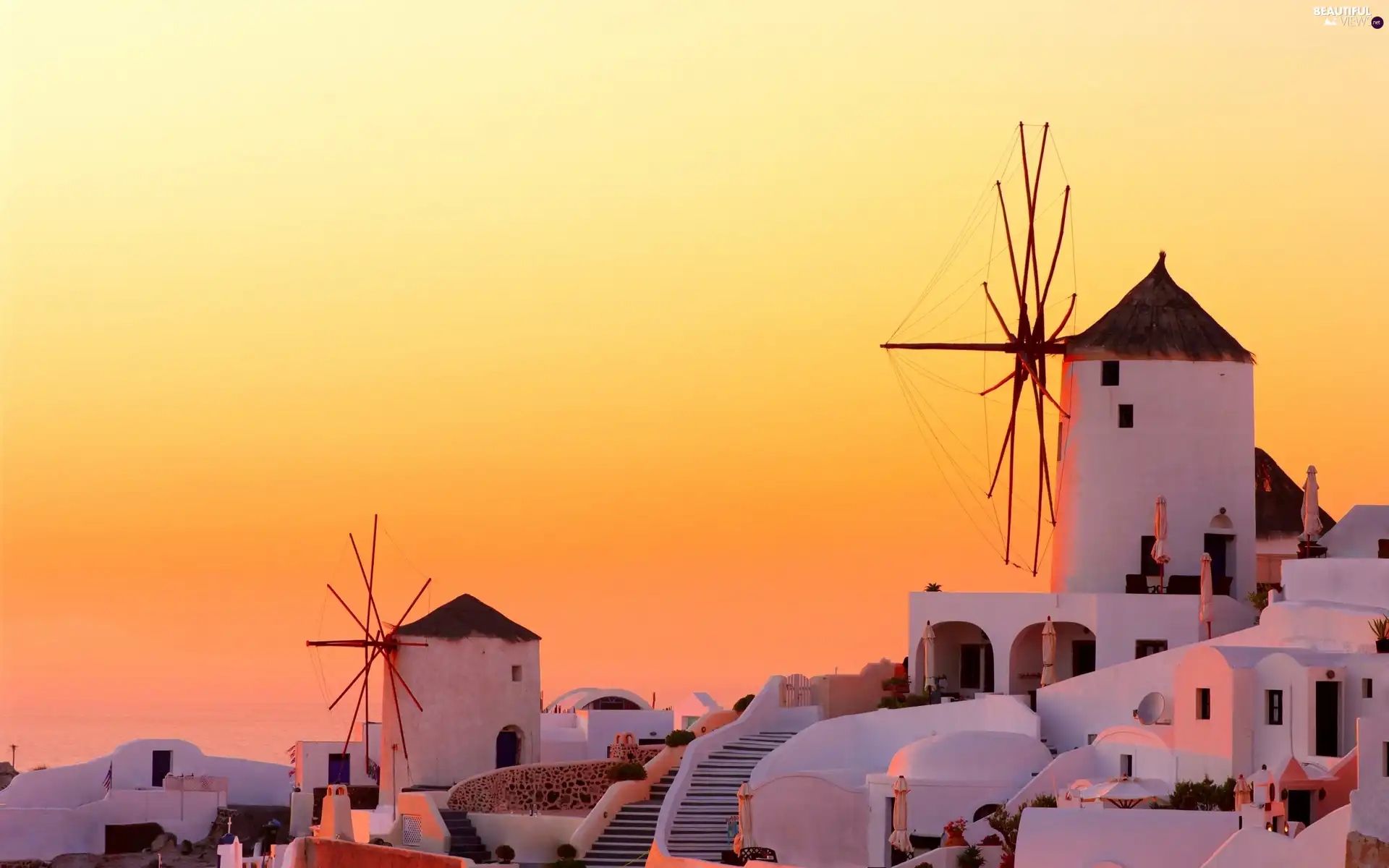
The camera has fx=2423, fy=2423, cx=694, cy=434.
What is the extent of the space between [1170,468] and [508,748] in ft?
51.6

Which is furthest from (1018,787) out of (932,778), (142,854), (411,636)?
(142,854)

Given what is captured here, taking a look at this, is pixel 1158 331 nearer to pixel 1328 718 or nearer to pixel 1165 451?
pixel 1165 451

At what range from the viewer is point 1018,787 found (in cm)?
4028

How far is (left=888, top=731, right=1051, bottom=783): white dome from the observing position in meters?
40.2

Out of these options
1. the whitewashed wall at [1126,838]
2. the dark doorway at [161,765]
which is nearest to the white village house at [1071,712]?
the whitewashed wall at [1126,838]

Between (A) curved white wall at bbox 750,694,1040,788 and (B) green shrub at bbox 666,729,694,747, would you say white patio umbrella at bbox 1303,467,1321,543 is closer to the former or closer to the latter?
(A) curved white wall at bbox 750,694,1040,788

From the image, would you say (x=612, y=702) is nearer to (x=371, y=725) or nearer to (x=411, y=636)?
(x=371, y=725)

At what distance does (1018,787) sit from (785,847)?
404 centimetres

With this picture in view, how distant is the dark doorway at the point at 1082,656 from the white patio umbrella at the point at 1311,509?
4.96 m

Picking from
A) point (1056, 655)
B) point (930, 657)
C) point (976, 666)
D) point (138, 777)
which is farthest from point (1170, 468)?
point (138, 777)

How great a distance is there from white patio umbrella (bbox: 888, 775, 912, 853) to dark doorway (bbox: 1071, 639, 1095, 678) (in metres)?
8.16

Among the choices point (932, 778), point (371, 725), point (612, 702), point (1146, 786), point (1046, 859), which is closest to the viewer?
point (1046, 859)

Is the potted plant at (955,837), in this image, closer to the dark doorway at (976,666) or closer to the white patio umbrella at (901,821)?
the white patio umbrella at (901,821)

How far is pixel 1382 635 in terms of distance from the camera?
38312 millimetres
